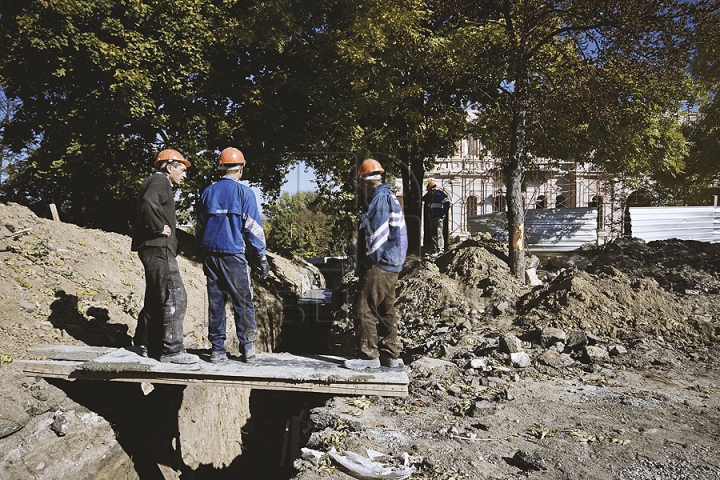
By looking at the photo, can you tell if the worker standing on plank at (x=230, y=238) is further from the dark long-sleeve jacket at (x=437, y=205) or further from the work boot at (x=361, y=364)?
the dark long-sleeve jacket at (x=437, y=205)

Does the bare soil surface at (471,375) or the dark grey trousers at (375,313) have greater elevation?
the dark grey trousers at (375,313)

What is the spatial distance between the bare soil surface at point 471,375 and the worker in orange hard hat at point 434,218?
4250 millimetres

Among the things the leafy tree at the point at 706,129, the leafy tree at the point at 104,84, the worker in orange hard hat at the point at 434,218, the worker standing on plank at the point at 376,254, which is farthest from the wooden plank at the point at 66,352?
the leafy tree at the point at 706,129

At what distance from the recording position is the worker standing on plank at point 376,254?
5.25 metres

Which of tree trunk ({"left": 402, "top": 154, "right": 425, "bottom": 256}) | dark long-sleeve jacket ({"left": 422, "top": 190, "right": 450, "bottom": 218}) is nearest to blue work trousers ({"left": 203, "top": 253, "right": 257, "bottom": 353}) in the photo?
dark long-sleeve jacket ({"left": 422, "top": 190, "right": 450, "bottom": 218})

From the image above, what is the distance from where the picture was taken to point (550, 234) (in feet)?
55.4

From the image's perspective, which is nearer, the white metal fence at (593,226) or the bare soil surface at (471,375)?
the bare soil surface at (471,375)

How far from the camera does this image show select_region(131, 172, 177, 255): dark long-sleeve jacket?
5418mm

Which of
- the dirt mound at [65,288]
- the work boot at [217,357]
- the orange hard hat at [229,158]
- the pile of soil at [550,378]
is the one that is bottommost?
the pile of soil at [550,378]

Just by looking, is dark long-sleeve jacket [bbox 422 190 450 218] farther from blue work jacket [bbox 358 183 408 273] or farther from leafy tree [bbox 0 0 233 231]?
blue work jacket [bbox 358 183 408 273]

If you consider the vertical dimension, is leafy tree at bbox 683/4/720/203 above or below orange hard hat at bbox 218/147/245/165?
above

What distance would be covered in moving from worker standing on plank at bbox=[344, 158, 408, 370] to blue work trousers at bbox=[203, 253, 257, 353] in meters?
1.19

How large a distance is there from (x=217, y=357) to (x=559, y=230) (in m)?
13.9

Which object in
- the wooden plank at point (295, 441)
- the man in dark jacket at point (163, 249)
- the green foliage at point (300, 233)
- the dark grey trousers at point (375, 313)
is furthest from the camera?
the green foliage at point (300, 233)
